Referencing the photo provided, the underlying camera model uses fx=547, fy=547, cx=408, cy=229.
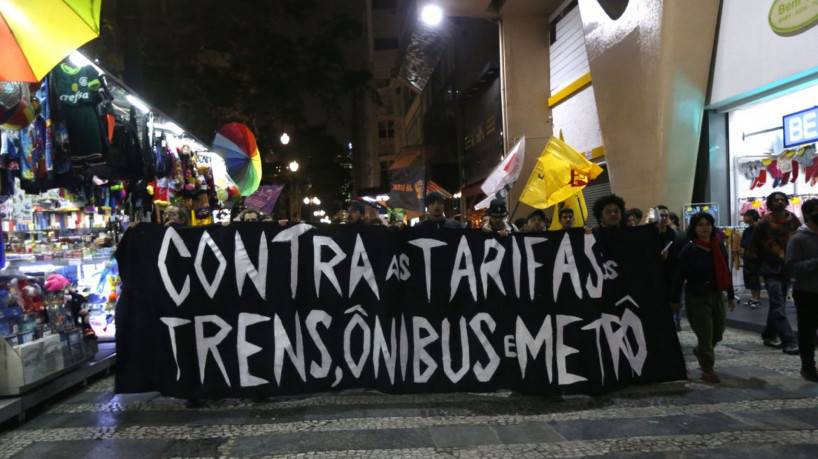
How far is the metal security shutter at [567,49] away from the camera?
14477 millimetres

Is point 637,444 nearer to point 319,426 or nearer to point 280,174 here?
point 319,426

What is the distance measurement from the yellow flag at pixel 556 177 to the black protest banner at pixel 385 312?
2.80m

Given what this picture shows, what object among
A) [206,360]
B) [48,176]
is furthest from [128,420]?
[48,176]

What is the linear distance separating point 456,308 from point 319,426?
1.64 metres

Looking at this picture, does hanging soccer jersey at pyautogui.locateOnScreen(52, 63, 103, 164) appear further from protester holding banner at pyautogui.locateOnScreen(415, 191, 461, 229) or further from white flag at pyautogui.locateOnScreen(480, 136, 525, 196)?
white flag at pyautogui.locateOnScreen(480, 136, 525, 196)

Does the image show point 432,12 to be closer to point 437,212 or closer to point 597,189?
point 597,189

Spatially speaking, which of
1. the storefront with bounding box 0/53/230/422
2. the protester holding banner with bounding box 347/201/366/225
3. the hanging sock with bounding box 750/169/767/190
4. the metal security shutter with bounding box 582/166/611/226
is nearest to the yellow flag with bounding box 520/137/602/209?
the protester holding banner with bounding box 347/201/366/225

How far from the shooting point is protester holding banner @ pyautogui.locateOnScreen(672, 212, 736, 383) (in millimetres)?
5418

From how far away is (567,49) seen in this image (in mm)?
15445

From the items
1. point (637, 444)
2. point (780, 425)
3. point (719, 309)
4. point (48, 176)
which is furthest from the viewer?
point (48, 176)

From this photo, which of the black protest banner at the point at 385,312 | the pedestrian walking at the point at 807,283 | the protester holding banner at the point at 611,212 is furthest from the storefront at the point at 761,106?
the black protest banner at the point at 385,312

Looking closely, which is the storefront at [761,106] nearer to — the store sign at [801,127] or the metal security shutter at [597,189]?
the store sign at [801,127]

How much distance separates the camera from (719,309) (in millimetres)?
5594

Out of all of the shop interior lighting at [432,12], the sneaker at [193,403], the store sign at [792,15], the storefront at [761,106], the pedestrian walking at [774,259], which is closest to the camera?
the sneaker at [193,403]
